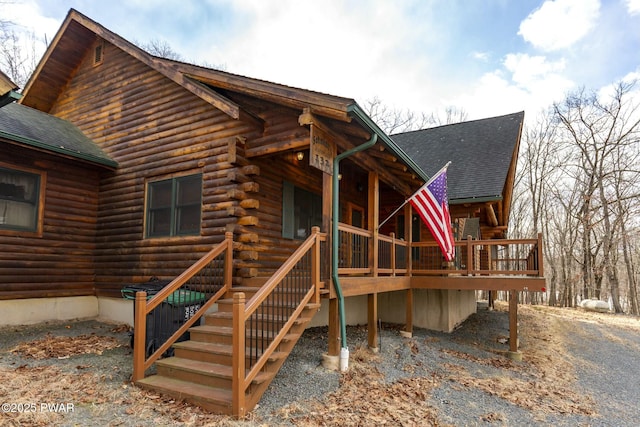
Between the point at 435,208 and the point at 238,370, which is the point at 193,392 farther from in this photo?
the point at 435,208

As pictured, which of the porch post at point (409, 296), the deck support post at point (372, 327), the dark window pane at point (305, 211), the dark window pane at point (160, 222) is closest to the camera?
the deck support post at point (372, 327)

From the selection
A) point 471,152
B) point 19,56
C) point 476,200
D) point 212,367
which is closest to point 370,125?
point 212,367

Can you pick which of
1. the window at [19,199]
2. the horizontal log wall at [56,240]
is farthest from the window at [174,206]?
the window at [19,199]

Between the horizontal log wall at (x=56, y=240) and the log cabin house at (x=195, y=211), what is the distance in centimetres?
2

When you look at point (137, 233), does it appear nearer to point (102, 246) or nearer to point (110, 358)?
point (102, 246)

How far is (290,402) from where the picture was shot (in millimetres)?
4605

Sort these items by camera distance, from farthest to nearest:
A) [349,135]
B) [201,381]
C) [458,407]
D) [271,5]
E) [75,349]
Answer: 1. [271,5]
2. [349,135]
3. [75,349]
4. [458,407]
5. [201,381]

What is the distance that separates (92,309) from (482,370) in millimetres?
7964

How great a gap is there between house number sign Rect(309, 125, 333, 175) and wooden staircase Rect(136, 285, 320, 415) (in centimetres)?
198

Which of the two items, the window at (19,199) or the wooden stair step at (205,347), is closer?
the wooden stair step at (205,347)

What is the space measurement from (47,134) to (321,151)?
591 cm

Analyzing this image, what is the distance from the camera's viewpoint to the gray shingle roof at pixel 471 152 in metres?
11.5

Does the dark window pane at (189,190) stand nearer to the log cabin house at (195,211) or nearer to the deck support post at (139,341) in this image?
the log cabin house at (195,211)

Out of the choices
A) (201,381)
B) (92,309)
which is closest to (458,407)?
(201,381)
